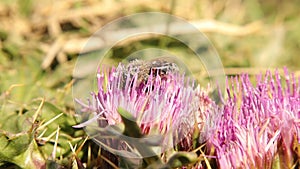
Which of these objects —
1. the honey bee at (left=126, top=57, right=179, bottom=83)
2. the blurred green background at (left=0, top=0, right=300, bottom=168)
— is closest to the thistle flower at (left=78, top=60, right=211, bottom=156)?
the honey bee at (left=126, top=57, right=179, bottom=83)

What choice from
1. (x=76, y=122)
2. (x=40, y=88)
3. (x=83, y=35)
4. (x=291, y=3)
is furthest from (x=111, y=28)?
(x=291, y=3)

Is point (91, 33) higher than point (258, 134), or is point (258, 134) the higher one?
point (91, 33)

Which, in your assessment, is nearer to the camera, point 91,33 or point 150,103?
point 150,103

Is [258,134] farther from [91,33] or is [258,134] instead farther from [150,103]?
[91,33]

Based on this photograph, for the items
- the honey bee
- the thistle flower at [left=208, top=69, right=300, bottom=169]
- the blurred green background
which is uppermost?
the blurred green background

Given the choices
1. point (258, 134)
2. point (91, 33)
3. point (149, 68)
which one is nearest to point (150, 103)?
point (149, 68)

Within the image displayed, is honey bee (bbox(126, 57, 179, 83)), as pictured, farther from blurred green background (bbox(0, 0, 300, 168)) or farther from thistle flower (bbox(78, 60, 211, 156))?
blurred green background (bbox(0, 0, 300, 168))

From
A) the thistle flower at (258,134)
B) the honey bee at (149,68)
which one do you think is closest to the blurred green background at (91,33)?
the honey bee at (149,68)
